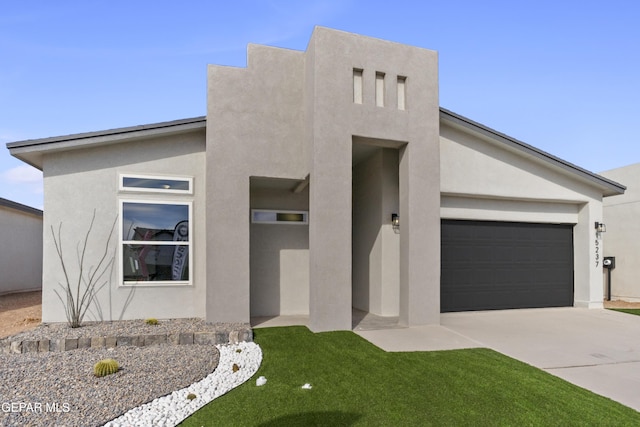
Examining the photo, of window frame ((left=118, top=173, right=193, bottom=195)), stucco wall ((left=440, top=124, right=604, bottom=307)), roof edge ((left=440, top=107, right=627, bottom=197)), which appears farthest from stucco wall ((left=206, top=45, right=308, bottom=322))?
stucco wall ((left=440, top=124, right=604, bottom=307))

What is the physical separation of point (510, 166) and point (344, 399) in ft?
26.4

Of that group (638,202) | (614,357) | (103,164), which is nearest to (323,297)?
(614,357)

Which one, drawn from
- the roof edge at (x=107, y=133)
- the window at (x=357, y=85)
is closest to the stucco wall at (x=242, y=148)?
the roof edge at (x=107, y=133)

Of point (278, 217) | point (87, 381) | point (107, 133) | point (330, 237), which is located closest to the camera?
point (87, 381)

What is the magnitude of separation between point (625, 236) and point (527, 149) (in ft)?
22.8

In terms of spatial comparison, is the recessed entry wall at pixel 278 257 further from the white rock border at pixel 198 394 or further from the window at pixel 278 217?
the white rock border at pixel 198 394

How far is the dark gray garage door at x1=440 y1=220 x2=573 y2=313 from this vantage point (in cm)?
936

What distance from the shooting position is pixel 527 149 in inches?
375

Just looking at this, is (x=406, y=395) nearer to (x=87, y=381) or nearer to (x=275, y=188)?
(x=87, y=381)

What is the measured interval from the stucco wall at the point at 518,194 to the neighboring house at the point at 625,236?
12.2 ft

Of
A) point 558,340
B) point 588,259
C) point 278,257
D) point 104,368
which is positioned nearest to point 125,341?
point 104,368

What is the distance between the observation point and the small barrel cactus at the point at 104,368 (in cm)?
471

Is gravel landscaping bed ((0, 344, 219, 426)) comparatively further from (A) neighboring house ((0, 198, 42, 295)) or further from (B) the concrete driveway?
(A) neighboring house ((0, 198, 42, 295))

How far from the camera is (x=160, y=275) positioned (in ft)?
25.6
